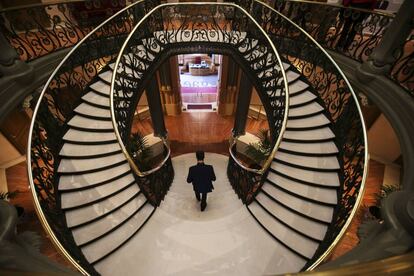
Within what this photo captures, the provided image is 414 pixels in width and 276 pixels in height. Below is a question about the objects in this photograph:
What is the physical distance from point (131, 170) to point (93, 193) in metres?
0.90

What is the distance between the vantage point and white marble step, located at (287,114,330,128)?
5391mm

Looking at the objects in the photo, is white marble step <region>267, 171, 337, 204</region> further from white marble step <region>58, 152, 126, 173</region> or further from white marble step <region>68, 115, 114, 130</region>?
white marble step <region>68, 115, 114, 130</region>

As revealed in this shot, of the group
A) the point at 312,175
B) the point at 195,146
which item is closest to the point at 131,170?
the point at 312,175

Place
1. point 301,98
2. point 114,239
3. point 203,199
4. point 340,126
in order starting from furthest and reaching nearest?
point 301,98, point 203,199, point 340,126, point 114,239

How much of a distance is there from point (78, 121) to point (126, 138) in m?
1.11

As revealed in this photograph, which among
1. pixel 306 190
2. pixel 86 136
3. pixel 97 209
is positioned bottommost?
pixel 97 209

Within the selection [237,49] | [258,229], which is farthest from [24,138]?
[258,229]

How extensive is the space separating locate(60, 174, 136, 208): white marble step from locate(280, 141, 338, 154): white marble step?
359 cm

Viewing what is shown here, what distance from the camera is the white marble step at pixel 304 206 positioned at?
4.46m

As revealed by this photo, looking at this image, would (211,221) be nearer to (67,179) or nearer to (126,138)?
(126,138)

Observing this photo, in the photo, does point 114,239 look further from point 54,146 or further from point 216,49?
point 216,49

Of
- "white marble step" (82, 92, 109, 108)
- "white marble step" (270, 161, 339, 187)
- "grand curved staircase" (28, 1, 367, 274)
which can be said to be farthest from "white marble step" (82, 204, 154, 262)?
"white marble step" (270, 161, 339, 187)

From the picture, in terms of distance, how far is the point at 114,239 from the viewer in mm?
4559

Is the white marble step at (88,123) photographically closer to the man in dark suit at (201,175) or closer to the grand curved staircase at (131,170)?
the grand curved staircase at (131,170)
